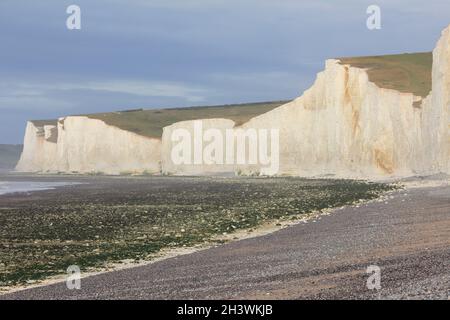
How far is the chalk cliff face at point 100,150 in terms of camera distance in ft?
396

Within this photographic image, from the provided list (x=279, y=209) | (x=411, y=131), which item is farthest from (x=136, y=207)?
(x=411, y=131)

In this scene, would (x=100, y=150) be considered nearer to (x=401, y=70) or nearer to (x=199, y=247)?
(x=401, y=70)

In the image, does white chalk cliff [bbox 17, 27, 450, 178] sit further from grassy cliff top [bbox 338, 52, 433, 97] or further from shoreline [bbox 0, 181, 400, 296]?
shoreline [bbox 0, 181, 400, 296]

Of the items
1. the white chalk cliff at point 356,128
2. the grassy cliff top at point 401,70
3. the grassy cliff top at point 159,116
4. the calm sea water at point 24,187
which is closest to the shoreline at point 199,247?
the white chalk cliff at point 356,128

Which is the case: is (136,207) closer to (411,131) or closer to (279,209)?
(279,209)

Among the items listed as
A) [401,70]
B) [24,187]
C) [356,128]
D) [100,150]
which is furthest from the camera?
[100,150]

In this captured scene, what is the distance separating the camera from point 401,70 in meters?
77.2

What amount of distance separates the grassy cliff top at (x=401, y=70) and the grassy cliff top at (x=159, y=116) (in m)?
34.6

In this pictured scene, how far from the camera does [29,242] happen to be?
22703 millimetres

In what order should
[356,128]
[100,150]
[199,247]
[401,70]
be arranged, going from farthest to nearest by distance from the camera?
[100,150], [401,70], [356,128], [199,247]

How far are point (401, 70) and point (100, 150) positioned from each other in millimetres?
64219

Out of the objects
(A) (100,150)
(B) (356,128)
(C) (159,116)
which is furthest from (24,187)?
(C) (159,116)

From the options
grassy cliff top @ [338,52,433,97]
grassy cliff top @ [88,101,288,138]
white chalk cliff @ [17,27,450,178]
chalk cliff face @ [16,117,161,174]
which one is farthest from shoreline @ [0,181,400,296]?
chalk cliff face @ [16,117,161,174]
